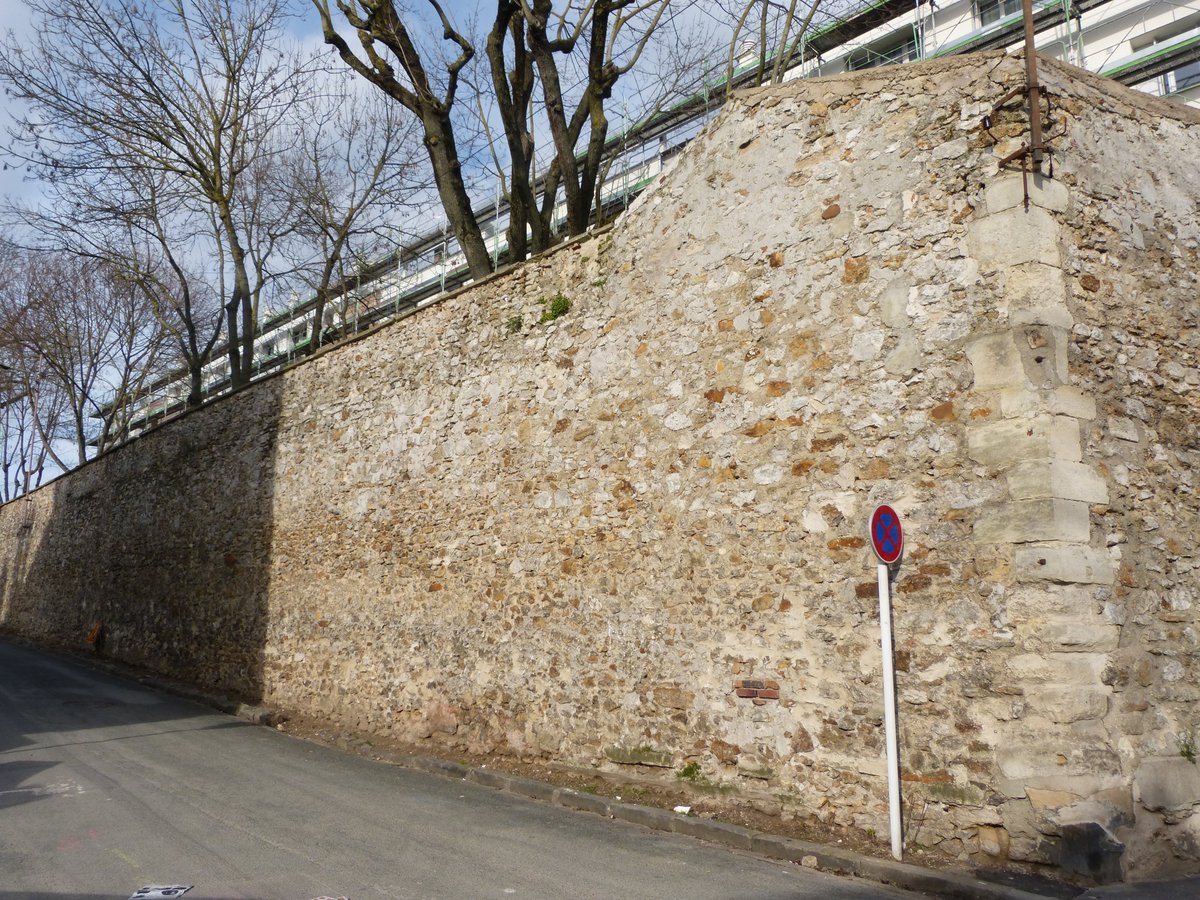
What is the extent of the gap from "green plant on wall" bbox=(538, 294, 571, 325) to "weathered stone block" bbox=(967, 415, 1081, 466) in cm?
442

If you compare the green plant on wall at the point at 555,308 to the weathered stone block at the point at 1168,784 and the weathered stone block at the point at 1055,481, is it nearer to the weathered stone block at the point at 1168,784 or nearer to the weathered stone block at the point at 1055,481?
the weathered stone block at the point at 1055,481

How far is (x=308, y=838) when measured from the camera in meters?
6.37

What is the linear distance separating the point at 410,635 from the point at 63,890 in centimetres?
553

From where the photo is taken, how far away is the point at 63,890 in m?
5.16

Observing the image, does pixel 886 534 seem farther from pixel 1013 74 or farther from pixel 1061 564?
pixel 1013 74

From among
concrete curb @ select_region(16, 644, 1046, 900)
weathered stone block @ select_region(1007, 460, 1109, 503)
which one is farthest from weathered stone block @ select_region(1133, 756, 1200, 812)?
weathered stone block @ select_region(1007, 460, 1109, 503)

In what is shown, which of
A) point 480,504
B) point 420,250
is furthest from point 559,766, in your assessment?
point 420,250

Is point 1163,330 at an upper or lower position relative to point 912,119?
lower

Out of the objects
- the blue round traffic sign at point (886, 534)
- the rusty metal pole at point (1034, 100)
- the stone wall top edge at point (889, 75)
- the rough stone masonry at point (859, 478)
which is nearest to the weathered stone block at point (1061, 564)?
the rough stone masonry at point (859, 478)

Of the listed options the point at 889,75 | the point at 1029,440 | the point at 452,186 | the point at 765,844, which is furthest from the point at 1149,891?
the point at 452,186

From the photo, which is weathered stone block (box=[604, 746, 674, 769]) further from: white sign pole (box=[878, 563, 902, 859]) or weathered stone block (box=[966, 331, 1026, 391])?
weathered stone block (box=[966, 331, 1026, 391])

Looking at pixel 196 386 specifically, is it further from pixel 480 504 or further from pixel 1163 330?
pixel 1163 330

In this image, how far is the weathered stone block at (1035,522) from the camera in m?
5.77

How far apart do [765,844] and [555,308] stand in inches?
208
